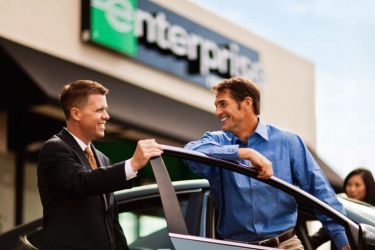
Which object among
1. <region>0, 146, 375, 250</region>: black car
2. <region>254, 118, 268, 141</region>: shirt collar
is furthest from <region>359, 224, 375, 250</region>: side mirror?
<region>254, 118, 268, 141</region>: shirt collar

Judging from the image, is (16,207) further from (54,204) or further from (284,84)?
(54,204)

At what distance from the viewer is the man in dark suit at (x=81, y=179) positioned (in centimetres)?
318

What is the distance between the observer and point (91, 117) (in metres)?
3.41

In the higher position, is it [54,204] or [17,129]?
[17,129]

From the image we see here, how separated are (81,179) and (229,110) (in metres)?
0.90

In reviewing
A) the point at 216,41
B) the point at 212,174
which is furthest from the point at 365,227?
the point at 216,41

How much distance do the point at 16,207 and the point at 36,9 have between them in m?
3.25

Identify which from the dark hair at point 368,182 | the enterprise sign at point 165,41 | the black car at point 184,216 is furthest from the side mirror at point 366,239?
the enterprise sign at point 165,41

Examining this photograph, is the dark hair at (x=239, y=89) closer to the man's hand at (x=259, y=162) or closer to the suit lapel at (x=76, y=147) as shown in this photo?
the man's hand at (x=259, y=162)

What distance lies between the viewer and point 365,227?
3498mm

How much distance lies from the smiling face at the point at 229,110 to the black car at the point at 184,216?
41 centimetres

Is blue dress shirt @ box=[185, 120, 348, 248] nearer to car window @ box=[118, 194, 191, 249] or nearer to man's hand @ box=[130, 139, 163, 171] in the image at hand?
man's hand @ box=[130, 139, 163, 171]

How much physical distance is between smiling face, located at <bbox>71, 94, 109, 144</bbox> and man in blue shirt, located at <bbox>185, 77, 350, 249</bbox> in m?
0.47

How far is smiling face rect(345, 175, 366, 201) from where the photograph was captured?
6.01 m
